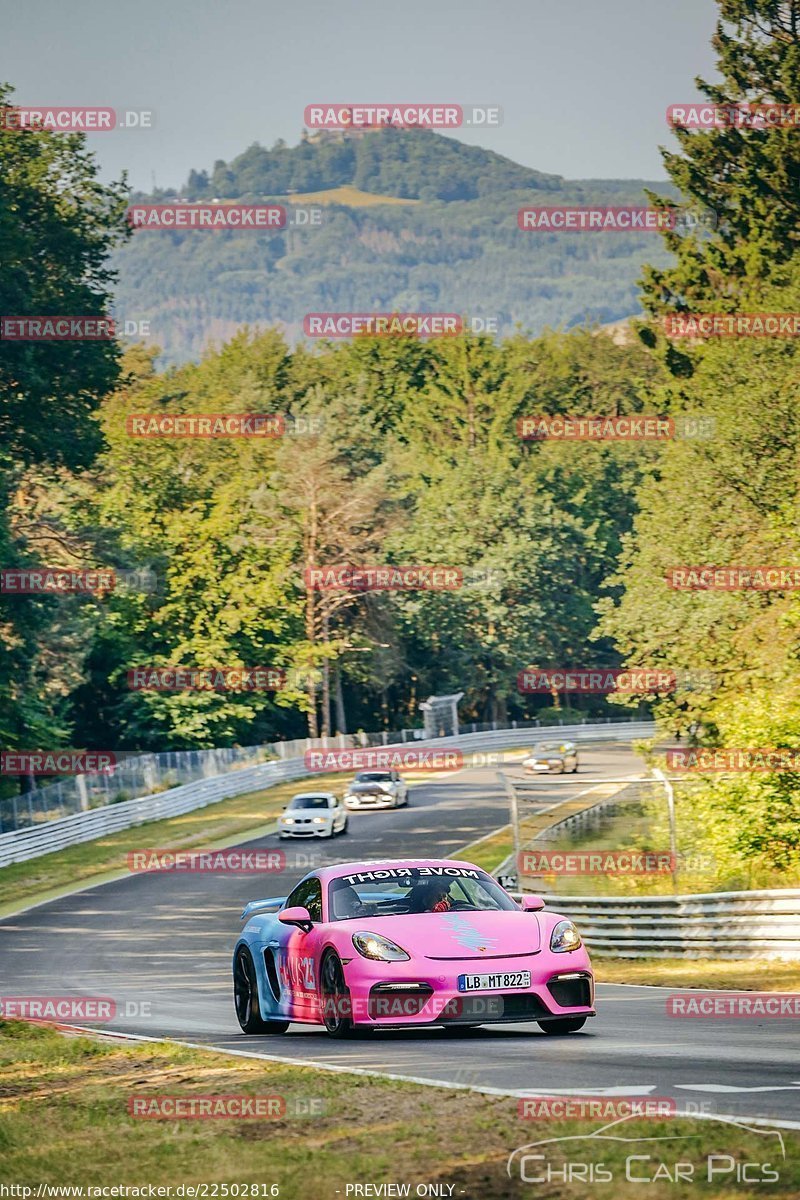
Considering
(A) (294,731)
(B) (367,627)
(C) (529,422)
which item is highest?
(C) (529,422)

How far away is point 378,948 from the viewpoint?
1133 centimetres

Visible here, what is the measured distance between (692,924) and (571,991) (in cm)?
1068

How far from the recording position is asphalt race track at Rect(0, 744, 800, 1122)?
902cm

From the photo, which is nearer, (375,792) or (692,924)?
(692,924)

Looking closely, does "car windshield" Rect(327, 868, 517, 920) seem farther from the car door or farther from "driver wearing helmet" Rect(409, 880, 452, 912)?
the car door

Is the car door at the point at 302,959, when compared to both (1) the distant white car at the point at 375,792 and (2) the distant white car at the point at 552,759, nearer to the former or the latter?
(1) the distant white car at the point at 375,792

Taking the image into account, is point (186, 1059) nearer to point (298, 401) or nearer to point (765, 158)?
point (765, 158)

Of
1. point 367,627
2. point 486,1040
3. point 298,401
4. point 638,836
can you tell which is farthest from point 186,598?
point 486,1040

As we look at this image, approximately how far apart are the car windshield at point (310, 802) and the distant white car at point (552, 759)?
63.6 feet

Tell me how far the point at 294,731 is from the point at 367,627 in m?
6.37

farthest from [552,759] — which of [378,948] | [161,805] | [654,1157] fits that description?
[654,1157]

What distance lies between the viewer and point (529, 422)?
11019 cm

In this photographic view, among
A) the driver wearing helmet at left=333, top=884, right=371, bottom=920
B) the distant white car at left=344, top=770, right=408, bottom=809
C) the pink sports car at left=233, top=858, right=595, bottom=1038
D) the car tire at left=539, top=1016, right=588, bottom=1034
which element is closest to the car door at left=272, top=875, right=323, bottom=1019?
the pink sports car at left=233, top=858, right=595, bottom=1038

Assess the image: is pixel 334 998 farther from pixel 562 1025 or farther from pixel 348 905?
pixel 562 1025
